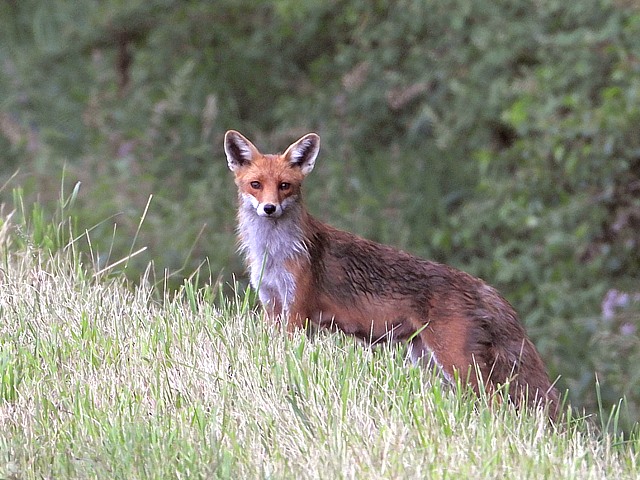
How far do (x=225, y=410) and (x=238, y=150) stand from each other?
2.52 m

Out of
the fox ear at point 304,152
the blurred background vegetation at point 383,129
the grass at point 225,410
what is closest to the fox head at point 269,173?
the fox ear at point 304,152

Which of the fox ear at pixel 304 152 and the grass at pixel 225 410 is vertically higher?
the fox ear at pixel 304 152

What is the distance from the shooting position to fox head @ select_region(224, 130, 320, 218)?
654 centimetres

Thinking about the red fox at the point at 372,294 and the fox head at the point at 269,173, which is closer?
the red fox at the point at 372,294

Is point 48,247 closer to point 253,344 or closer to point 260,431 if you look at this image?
point 253,344

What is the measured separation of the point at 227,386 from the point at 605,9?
8.57m

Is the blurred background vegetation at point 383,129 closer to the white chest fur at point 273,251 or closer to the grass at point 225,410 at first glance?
the white chest fur at point 273,251

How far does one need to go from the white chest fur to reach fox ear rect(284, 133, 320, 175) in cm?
33

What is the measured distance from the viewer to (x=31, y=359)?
5.14 metres

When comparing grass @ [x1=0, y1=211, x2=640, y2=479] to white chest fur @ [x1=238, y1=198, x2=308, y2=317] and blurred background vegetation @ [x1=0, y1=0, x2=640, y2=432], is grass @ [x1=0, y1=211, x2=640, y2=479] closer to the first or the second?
white chest fur @ [x1=238, y1=198, x2=308, y2=317]

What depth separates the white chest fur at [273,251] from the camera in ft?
21.1

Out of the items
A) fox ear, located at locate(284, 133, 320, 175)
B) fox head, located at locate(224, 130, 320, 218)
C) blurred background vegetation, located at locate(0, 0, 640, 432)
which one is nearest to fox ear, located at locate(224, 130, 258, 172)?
fox head, located at locate(224, 130, 320, 218)

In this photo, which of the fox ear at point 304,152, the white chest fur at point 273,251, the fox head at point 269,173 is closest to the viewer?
the white chest fur at point 273,251

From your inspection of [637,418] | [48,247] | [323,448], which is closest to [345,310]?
[48,247]
